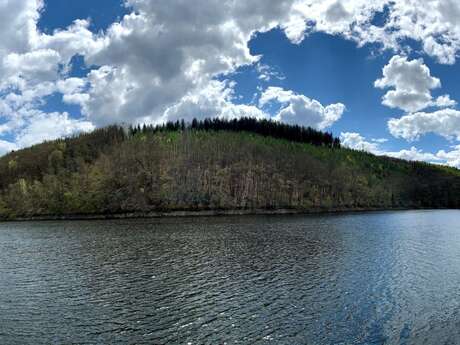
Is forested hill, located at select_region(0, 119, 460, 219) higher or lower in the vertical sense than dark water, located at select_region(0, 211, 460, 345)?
higher

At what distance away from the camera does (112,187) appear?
165 meters

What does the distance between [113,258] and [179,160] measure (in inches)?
5256

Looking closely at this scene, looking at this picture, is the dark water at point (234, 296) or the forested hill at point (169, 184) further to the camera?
the forested hill at point (169, 184)

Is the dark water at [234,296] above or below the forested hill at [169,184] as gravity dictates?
below

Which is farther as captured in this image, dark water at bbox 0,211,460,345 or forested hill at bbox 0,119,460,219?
forested hill at bbox 0,119,460,219

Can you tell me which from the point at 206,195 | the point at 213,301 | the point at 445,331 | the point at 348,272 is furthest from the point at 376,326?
the point at 206,195

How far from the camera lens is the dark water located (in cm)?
2256

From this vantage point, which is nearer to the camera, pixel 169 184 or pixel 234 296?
pixel 234 296

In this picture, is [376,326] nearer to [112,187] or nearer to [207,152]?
[112,187]

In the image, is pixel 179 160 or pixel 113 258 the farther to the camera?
pixel 179 160

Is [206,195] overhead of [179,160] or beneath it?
beneath

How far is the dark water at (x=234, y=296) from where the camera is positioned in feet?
74.0

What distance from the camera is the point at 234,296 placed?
3020 cm

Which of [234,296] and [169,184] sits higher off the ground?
[169,184]
